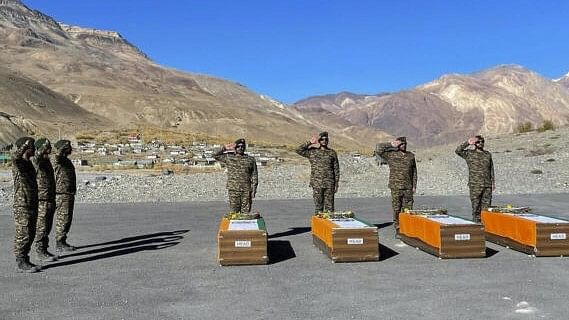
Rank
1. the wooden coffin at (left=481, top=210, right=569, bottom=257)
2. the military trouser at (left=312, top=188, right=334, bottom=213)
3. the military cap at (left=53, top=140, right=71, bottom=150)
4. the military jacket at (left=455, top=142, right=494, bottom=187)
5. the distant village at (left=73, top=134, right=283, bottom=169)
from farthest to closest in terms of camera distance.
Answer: the distant village at (left=73, top=134, right=283, bottom=169) → the military trouser at (left=312, top=188, right=334, bottom=213) → the military jacket at (left=455, top=142, right=494, bottom=187) → the military cap at (left=53, top=140, right=71, bottom=150) → the wooden coffin at (left=481, top=210, right=569, bottom=257)

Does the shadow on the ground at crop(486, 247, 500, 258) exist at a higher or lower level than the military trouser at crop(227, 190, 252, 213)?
lower

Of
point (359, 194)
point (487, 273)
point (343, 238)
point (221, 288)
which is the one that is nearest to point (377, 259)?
point (343, 238)

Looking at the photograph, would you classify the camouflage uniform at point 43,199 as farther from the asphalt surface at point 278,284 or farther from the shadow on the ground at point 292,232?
the shadow on the ground at point 292,232

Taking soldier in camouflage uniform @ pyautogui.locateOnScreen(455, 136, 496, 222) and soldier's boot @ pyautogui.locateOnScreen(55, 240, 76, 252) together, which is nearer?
soldier's boot @ pyautogui.locateOnScreen(55, 240, 76, 252)

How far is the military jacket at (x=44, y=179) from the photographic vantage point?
1114 centimetres

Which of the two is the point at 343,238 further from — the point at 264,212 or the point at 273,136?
the point at 273,136

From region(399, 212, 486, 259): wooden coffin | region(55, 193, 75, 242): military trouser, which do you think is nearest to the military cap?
region(55, 193, 75, 242): military trouser

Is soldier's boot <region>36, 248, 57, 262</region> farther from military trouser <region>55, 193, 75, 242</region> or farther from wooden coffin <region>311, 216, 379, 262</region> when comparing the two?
wooden coffin <region>311, 216, 379, 262</region>

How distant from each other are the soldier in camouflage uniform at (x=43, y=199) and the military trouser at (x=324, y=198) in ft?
16.7

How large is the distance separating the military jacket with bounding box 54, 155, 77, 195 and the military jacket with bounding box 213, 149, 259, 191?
2.93m

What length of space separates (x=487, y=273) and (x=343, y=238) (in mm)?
2279

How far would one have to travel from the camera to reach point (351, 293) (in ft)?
27.3

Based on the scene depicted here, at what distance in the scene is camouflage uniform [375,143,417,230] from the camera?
43.0 feet

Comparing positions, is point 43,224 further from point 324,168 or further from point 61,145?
point 324,168
